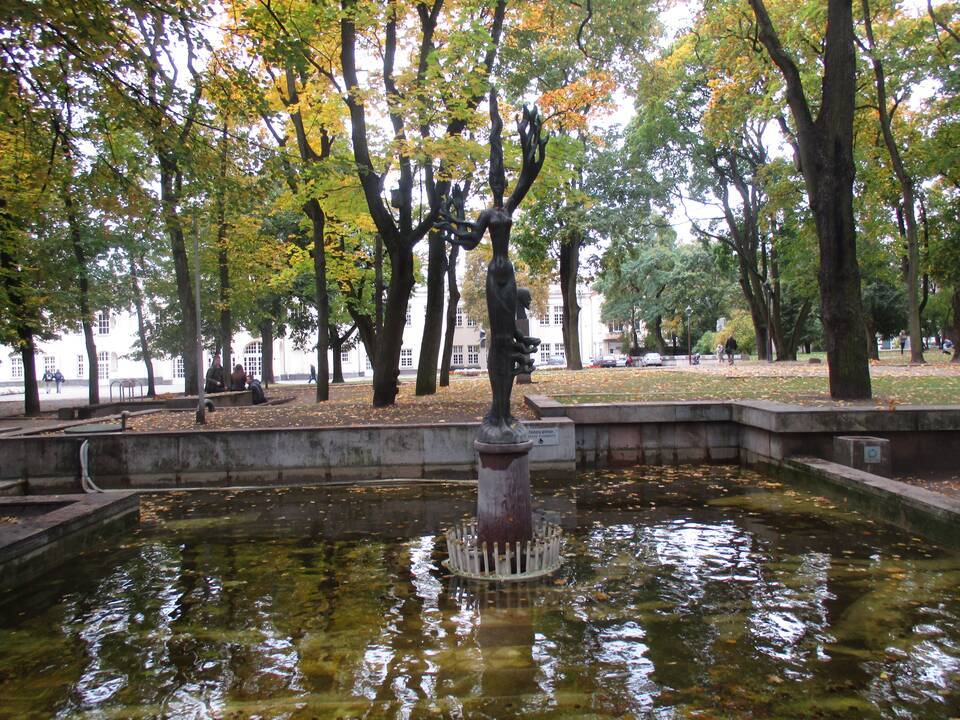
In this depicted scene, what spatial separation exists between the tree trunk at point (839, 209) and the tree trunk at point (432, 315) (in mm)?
7975

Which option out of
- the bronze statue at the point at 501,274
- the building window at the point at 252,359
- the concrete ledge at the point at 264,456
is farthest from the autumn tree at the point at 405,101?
the building window at the point at 252,359

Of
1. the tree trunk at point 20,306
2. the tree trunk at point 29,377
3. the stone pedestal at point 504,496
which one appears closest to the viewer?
the stone pedestal at point 504,496

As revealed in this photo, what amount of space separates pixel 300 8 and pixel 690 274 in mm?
45324

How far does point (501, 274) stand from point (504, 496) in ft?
6.59

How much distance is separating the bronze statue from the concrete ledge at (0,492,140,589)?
4.12 meters

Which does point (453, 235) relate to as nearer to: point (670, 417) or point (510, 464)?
point (510, 464)

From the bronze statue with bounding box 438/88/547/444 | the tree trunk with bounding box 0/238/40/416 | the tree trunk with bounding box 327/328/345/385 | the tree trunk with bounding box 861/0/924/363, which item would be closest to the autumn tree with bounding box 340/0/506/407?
the bronze statue with bounding box 438/88/547/444

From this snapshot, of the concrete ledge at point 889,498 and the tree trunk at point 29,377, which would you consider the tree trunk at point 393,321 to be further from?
the tree trunk at point 29,377

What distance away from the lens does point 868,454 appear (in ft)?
28.7

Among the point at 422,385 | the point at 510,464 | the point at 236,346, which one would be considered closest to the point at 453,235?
the point at 510,464

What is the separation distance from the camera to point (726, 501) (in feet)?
27.5

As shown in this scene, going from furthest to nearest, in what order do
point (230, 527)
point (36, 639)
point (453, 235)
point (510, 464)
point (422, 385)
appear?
point (422, 385)
point (230, 527)
point (453, 235)
point (510, 464)
point (36, 639)

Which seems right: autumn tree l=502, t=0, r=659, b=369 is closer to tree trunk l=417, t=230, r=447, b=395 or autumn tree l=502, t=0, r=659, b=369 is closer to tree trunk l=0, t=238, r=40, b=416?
tree trunk l=417, t=230, r=447, b=395

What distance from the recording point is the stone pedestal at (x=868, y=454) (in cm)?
873
